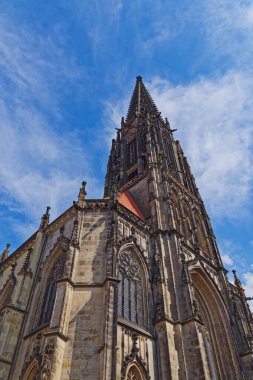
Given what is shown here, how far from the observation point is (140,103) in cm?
3509

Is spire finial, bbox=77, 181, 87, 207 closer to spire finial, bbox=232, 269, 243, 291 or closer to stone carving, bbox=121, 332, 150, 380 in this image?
stone carving, bbox=121, 332, 150, 380

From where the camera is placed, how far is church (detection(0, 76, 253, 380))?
10875mm

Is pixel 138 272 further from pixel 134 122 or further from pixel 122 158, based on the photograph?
pixel 134 122

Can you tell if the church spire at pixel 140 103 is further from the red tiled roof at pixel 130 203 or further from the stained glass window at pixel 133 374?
the stained glass window at pixel 133 374

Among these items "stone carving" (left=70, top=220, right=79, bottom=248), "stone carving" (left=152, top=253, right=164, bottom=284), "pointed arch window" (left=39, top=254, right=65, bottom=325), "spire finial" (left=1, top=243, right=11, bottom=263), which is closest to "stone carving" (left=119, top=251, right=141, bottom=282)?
"stone carving" (left=152, top=253, right=164, bottom=284)

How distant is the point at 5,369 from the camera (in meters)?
11.7

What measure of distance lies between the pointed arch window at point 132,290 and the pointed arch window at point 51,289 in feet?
8.81

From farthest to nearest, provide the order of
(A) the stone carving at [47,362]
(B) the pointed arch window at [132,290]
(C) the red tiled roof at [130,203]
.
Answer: (C) the red tiled roof at [130,203] < (B) the pointed arch window at [132,290] < (A) the stone carving at [47,362]

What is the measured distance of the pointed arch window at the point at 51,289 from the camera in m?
13.2

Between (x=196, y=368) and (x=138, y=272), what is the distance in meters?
4.46

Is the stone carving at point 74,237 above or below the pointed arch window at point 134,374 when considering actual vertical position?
above

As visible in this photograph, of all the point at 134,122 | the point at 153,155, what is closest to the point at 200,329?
the point at 153,155

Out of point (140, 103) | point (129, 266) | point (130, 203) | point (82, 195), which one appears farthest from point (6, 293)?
point (140, 103)

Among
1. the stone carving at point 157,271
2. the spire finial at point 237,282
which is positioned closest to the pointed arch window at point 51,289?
the stone carving at point 157,271
